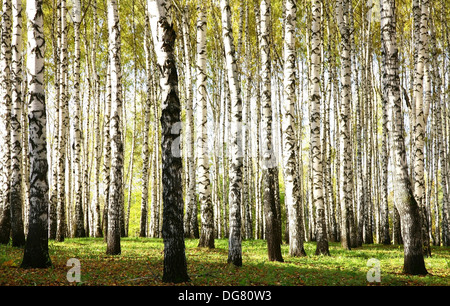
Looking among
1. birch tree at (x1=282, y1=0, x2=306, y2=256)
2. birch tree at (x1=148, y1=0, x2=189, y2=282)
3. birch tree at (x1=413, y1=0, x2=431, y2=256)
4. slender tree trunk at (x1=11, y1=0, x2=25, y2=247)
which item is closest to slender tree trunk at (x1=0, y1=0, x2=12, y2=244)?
slender tree trunk at (x1=11, y1=0, x2=25, y2=247)

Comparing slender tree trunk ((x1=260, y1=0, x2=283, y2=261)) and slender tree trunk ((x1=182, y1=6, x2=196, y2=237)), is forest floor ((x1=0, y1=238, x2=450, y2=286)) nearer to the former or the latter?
slender tree trunk ((x1=260, y1=0, x2=283, y2=261))

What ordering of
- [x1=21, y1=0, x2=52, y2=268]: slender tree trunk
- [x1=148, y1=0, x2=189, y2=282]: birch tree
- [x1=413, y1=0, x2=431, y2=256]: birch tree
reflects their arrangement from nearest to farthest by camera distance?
[x1=148, y1=0, x2=189, y2=282]: birch tree → [x1=21, y1=0, x2=52, y2=268]: slender tree trunk → [x1=413, y1=0, x2=431, y2=256]: birch tree

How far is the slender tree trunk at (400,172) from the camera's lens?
7148 mm

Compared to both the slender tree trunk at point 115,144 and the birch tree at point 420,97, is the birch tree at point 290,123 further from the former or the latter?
the slender tree trunk at point 115,144

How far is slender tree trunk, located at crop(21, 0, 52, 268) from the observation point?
255 inches

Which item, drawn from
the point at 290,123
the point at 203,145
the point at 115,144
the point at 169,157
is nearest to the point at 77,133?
the point at 115,144

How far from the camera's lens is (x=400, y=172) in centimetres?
742

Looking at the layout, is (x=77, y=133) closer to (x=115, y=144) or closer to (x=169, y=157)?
(x=115, y=144)

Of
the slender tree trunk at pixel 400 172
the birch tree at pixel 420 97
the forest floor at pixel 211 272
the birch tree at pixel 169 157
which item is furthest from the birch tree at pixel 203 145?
the birch tree at pixel 420 97

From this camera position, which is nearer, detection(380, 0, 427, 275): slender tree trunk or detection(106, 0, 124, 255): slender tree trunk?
detection(380, 0, 427, 275): slender tree trunk

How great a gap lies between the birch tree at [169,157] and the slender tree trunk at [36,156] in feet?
8.65

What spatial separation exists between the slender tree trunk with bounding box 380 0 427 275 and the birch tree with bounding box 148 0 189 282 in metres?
4.77

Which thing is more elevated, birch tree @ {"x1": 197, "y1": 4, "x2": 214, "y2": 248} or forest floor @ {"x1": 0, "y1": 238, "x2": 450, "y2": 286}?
birch tree @ {"x1": 197, "y1": 4, "x2": 214, "y2": 248}
